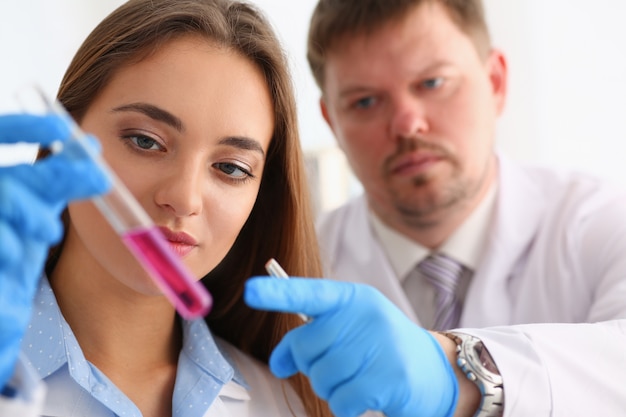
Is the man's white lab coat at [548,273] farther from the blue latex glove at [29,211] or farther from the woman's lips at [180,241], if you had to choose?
the blue latex glove at [29,211]

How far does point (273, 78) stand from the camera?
126 cm

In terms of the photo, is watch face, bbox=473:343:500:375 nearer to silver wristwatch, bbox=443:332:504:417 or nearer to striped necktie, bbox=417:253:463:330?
silver wristwatch, bbox=443:332:504:417

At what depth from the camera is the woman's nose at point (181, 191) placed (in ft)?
3.48

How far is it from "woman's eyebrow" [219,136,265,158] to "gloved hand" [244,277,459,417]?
28 centimetres

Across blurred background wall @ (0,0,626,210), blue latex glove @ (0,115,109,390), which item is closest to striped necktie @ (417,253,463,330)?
blurred background wall @ (0,0,626,210)

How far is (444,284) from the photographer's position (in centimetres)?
189

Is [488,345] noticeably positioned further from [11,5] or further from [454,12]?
[11,5]

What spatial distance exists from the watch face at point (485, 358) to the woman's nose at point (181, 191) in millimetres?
480

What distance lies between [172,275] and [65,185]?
0.15 meters

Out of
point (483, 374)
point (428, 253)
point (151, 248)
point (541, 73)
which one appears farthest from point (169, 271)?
point (541, 73)

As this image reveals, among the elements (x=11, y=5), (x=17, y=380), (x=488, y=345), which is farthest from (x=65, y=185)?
(x=11, y=5)

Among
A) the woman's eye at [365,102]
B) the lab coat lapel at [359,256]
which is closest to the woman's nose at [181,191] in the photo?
the lab coat lapel at [359,256]

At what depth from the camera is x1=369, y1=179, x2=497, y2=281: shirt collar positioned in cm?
194

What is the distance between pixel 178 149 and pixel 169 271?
314mm
